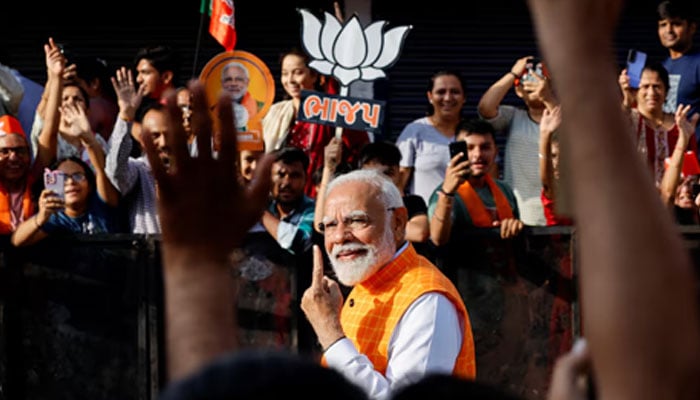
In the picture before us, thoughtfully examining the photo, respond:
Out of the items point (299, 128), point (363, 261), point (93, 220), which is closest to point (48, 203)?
point (93, 220)

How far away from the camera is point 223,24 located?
7.82 metres

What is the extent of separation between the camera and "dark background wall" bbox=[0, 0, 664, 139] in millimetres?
10742

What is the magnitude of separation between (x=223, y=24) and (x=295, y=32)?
3.05m

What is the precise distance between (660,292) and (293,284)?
551 cm

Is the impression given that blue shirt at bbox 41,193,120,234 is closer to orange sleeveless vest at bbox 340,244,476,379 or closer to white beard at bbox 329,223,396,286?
white beard at bbox 329,223,396,286

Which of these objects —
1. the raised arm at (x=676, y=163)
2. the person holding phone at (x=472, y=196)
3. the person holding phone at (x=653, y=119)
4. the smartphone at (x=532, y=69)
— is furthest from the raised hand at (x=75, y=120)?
the raised arm at (x=676, y=163)

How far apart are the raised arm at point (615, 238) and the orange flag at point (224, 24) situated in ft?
→ 22.2

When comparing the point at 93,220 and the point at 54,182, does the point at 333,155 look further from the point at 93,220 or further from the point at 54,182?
the point at 54,182

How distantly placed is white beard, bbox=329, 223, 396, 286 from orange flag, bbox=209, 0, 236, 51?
3546 mm

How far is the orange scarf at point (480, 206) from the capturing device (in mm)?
6590

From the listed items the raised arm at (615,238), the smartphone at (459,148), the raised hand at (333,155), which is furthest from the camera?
the raised hand at (333,155)

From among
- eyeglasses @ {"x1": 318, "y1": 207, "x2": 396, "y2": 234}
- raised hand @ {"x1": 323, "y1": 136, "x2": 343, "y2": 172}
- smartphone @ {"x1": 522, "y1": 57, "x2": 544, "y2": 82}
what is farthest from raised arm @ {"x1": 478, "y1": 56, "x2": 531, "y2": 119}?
eyeglasses @ {"x1": 318, "y1": 207, "x2": 396, "y2": 234}

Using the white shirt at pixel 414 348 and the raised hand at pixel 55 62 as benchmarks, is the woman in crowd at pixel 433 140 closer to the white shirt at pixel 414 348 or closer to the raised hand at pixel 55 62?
the raised hand at pixel 55 62

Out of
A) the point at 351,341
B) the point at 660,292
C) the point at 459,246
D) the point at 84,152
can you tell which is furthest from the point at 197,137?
the point at 84,152
